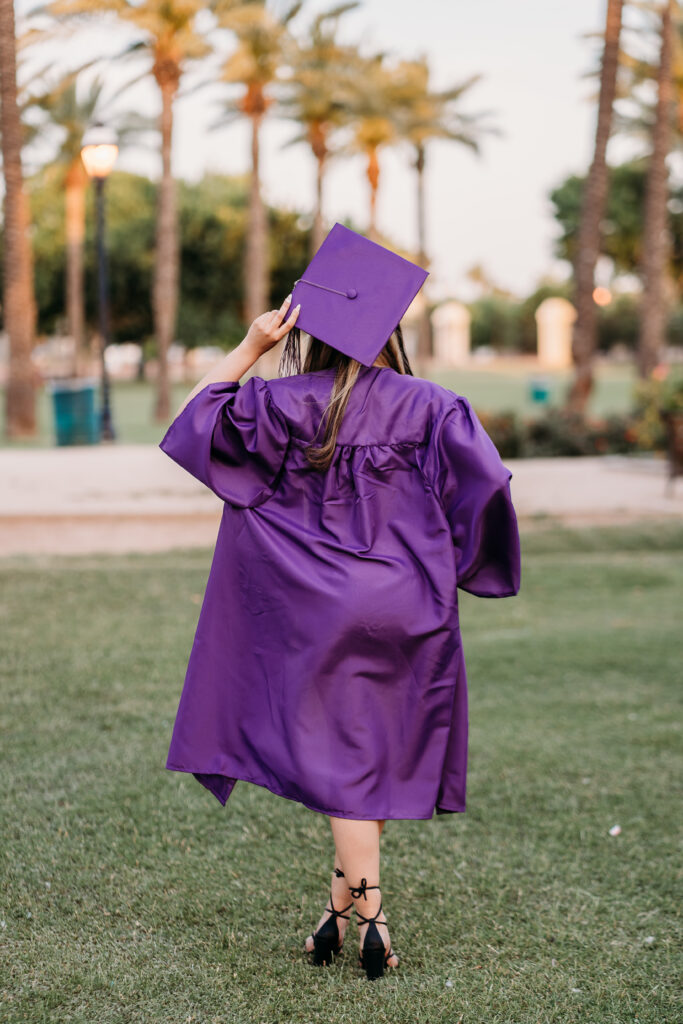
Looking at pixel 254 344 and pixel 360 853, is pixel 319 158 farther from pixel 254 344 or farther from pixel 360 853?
pixel 360 853

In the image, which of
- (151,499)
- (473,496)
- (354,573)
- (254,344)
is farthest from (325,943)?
(151,499)

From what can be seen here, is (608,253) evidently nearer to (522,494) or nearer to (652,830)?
(522,494)

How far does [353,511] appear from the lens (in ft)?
8.32

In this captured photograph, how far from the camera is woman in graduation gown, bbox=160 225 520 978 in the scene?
2.48m

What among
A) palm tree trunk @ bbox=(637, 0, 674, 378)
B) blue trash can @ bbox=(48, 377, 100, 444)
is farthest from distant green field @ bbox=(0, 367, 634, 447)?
palm tree trunk @ bbox=(637, 0, 674, 378)

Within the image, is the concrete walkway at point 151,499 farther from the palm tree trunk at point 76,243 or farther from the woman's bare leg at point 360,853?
the palm tree trunk at point 76,243

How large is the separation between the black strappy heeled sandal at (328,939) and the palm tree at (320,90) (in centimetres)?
2934

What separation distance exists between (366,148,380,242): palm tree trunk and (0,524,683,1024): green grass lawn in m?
33.1

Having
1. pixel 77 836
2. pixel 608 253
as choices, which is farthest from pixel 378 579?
pixel 608 253

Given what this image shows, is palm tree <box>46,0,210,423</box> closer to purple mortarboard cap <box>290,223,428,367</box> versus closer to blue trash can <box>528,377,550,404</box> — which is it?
blue trash can <box>528,377,550,404</box>

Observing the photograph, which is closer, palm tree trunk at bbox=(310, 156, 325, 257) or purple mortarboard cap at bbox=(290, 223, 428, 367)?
purple mortarboard cap at bbox=(290, 223, 428, 367)

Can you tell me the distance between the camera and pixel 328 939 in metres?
2.81

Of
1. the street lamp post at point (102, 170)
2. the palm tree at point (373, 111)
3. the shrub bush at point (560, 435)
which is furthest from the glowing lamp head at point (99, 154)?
the palm tree at point (373, 111)

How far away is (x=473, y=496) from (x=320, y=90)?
3133 centimetres
